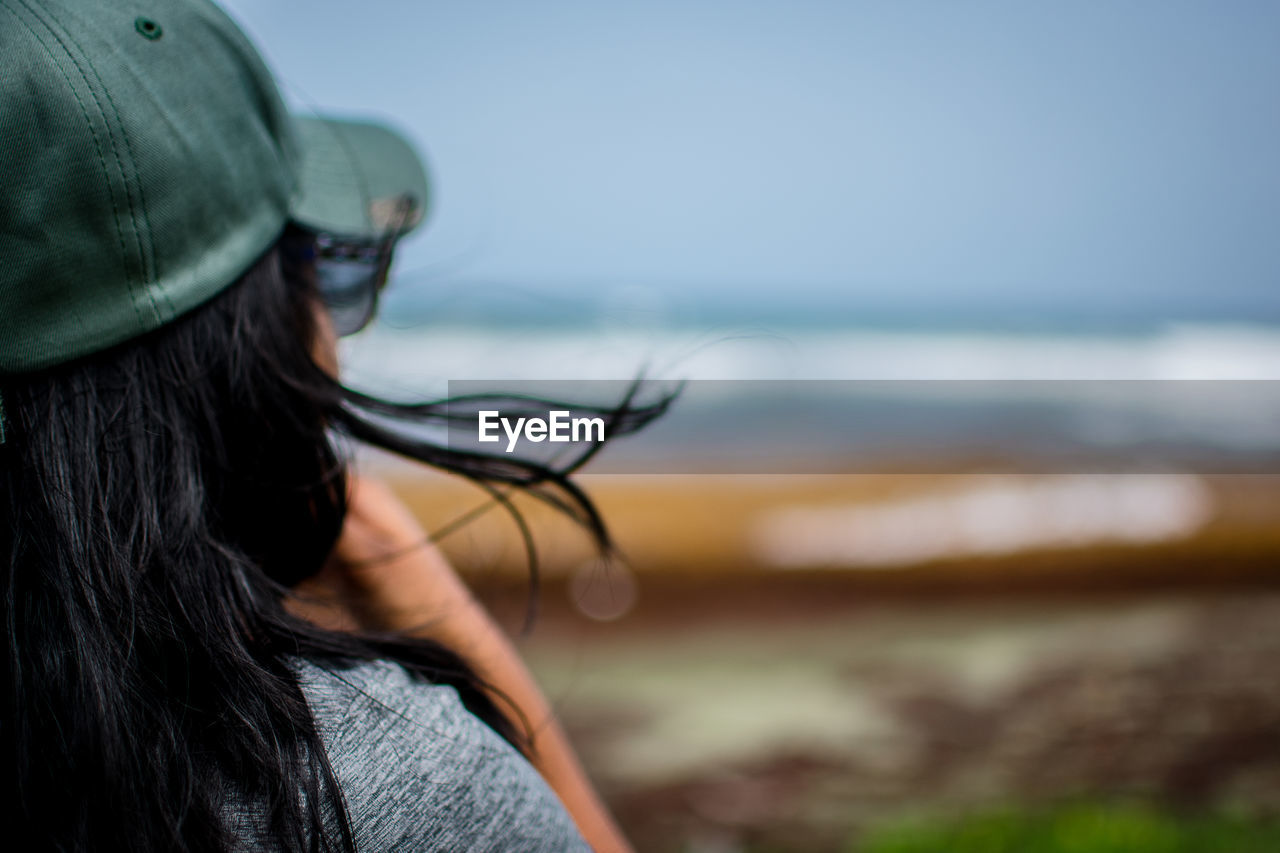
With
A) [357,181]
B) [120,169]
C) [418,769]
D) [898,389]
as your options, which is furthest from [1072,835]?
[898,389]

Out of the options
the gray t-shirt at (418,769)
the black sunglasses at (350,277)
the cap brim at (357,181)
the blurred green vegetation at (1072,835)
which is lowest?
the blurred green vegetation at (1072,835)

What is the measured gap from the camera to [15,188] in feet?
1.82

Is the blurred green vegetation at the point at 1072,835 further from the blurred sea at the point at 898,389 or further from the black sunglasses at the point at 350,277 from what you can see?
the black sunglasses at the point at 350,277

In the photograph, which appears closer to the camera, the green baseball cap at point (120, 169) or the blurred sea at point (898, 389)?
the green baseball cap at point (120, 169)

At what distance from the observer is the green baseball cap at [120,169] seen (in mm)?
561

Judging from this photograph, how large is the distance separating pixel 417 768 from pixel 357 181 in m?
0.68

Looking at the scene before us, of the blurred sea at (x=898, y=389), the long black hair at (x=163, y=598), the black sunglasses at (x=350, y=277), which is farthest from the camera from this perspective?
the blurred sea at (x=898, y=389)

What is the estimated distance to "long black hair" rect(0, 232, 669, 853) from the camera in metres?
0.55

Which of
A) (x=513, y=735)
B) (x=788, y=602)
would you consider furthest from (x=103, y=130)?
(x=788, y=602)

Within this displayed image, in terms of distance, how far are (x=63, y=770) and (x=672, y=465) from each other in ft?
20.4

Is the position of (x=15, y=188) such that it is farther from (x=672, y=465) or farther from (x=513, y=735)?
(x=672, y=465)

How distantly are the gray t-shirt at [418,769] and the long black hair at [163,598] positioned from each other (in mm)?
17

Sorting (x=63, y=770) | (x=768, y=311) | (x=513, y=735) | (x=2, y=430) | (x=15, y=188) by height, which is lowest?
(x=768, y=311)

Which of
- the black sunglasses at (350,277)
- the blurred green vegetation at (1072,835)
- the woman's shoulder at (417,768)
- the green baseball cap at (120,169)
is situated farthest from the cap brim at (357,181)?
the blurred green vegetation at (1072,835)
